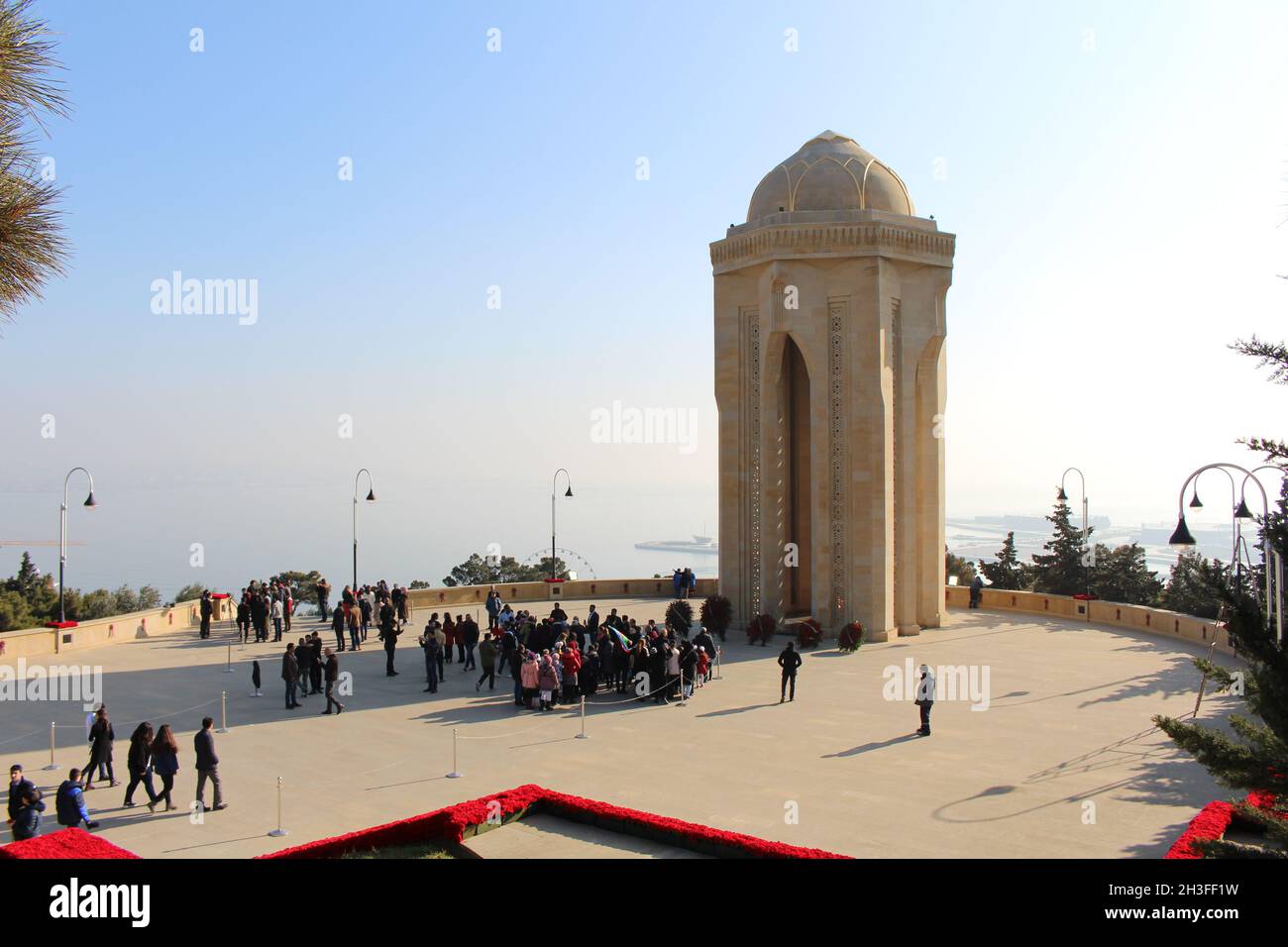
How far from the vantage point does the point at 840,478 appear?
29578 millimetres

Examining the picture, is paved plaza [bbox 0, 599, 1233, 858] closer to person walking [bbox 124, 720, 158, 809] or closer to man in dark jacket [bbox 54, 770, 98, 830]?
person walking [bbox 124, 720, 158, 809]

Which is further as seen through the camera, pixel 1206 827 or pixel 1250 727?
pixel 1206 827

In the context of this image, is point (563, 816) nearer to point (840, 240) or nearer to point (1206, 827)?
point (1206, 827)

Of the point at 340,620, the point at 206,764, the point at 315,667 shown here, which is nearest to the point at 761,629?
the point at 340,620

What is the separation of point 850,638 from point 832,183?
13.7m

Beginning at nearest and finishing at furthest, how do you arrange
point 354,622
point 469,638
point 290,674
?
point 290,674 < point 469,638 < point 354,622

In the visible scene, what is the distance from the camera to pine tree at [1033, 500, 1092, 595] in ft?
147

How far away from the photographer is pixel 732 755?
1675 centimetres

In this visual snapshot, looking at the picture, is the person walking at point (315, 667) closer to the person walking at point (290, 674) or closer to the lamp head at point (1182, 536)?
the person walking at point (290, 674)

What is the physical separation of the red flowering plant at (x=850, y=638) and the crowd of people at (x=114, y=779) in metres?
16.8

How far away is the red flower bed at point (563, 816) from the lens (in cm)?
1165

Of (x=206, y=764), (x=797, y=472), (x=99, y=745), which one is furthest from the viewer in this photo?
(x=797, y=472)

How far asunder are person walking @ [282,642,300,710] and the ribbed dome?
19.5 meters
